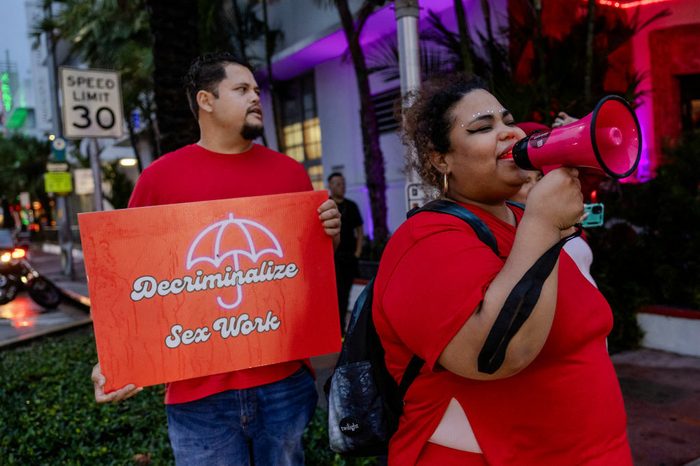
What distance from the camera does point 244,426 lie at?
7.09ft

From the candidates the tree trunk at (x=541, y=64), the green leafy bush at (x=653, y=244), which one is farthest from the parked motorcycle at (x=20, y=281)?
the green leafy bush at (x=653, y=244)

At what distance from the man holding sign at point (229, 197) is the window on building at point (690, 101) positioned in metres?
7.67

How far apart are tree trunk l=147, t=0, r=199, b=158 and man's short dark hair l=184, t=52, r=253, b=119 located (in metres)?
3.45

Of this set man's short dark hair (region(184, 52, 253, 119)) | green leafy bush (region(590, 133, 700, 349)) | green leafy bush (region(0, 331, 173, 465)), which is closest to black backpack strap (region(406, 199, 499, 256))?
man's short dark hair (region(184, 52, 253, 119))

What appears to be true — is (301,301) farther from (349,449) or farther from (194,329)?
(349,449)

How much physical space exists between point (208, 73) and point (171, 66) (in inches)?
152

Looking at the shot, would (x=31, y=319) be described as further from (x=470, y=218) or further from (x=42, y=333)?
(x=470, y=218)

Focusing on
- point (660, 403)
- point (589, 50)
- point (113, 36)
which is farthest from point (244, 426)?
point (113, 36)

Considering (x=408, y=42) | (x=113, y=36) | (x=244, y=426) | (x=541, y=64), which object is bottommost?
(x=244, y=426)

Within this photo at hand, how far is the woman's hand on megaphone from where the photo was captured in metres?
1.23

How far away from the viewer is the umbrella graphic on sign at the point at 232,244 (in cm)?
205

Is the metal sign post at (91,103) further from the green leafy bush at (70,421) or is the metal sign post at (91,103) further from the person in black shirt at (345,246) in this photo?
the person in black shirt at (345,246)

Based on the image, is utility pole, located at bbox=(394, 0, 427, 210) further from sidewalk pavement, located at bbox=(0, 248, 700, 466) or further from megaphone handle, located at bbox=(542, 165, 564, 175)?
megaphone handle, located at bbox=(542, 165, 564, 175)

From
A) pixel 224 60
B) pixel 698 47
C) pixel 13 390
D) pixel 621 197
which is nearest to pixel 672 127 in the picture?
pixel 698 47
